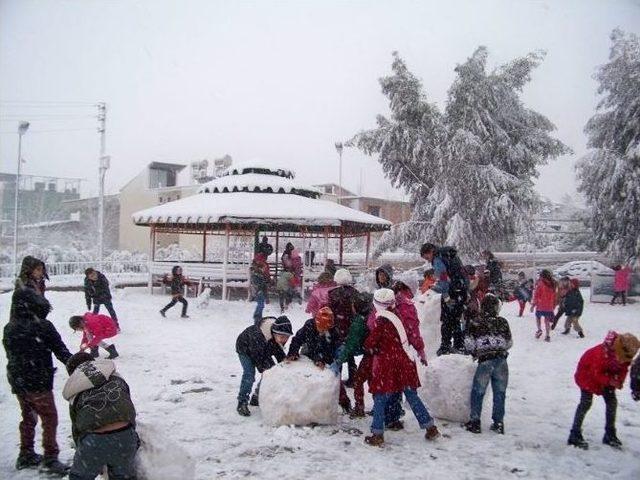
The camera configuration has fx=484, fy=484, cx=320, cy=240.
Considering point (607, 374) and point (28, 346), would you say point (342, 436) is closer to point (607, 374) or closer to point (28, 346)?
point (607, 374)

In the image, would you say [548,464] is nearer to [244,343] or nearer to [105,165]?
[244,343]

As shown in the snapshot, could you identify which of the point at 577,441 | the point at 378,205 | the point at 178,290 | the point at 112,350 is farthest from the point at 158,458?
the point at 378,205

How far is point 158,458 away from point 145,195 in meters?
37.6

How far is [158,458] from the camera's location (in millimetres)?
3248

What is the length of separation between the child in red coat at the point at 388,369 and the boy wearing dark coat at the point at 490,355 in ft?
1.94

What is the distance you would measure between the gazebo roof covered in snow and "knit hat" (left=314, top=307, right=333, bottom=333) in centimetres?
889

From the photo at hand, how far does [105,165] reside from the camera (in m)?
21.6

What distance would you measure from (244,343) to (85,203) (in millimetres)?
41519

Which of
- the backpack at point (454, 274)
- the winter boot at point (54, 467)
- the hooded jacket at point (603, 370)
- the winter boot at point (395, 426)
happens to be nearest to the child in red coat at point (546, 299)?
the backpack at point (454, 274)

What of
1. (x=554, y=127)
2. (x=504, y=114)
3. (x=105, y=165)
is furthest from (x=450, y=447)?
(x=105, y=165)

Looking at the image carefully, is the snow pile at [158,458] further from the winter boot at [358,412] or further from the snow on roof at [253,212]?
the snow on roof at [253,212]

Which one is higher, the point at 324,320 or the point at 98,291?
the point at 324,320

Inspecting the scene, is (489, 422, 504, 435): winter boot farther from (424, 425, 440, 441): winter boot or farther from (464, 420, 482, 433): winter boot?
(424, 425, 440, 441): winter boot

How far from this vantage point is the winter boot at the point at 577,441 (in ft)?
15.0
